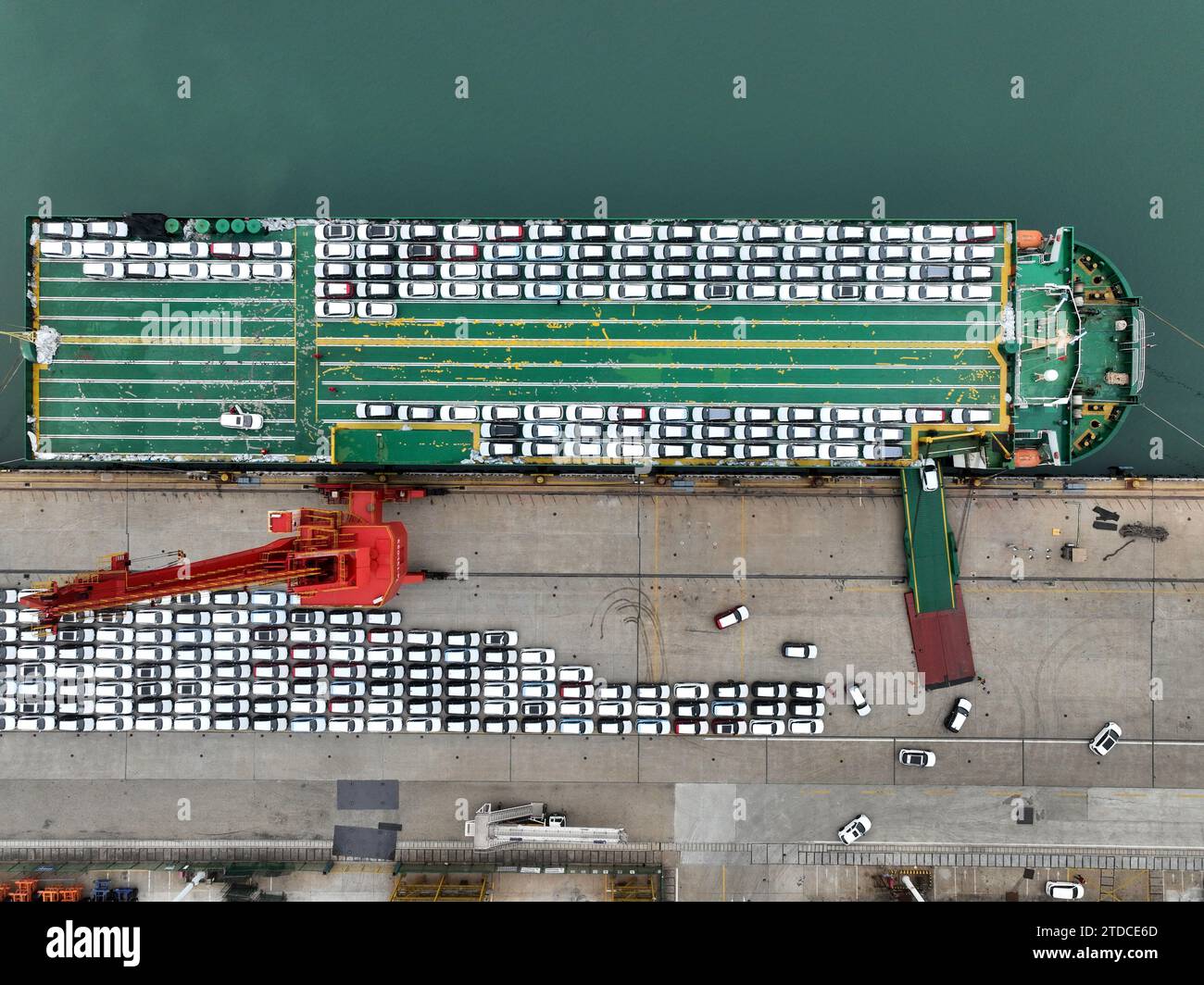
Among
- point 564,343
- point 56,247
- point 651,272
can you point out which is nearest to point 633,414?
point 564,343

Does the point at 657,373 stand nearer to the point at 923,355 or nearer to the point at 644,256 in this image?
the point at 644,256

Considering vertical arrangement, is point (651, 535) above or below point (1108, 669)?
above

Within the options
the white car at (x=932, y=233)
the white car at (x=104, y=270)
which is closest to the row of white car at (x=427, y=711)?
the white car at (x=104, y=270)

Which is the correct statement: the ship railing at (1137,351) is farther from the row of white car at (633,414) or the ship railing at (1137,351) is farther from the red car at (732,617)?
the red car at (732,617)

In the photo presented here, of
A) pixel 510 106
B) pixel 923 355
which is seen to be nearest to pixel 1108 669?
pixel 923 355

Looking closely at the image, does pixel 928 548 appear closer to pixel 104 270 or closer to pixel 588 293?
Result: pixel 588 293

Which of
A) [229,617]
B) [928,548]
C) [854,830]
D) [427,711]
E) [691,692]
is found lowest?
[854,830]

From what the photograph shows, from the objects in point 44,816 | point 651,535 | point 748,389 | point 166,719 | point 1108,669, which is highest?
point 748,389
